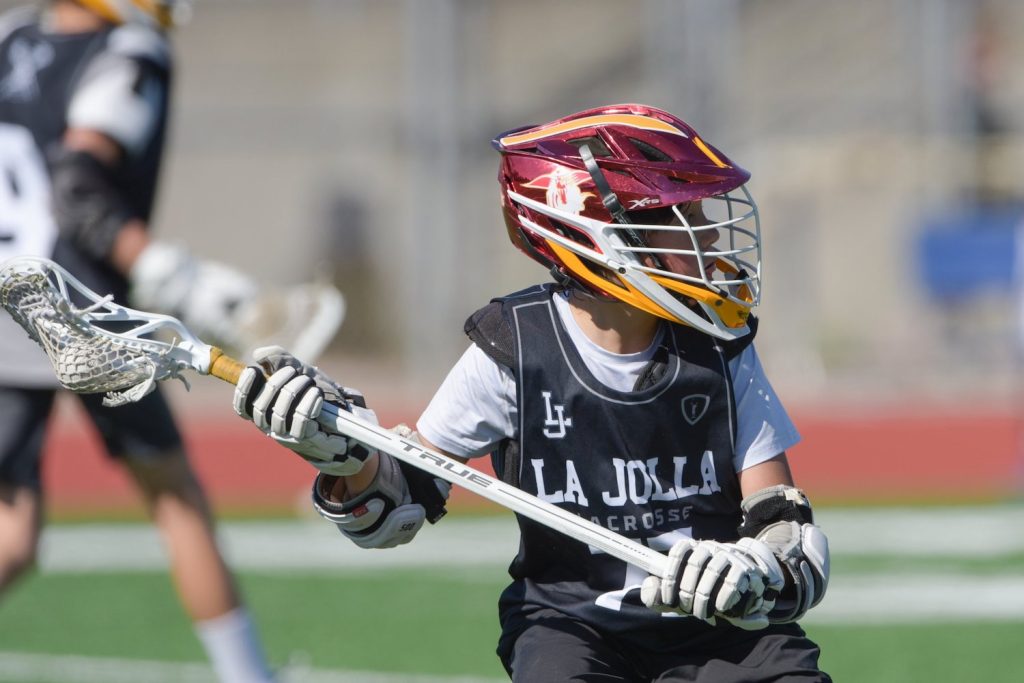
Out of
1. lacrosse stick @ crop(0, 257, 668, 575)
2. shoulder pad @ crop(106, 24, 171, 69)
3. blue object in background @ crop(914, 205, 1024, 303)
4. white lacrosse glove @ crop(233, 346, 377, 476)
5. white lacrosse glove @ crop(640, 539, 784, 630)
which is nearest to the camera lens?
white lacrosse glove @ crop(640, 539, 784, 630)

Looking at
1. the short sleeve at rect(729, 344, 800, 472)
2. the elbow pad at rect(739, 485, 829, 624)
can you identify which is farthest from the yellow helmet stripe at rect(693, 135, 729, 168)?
the elbow pad at rect(739, 485, 829, 624)

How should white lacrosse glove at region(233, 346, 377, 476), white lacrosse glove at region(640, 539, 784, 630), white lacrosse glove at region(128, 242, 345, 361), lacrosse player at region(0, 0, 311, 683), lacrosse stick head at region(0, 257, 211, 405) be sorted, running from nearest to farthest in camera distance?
1. white lacrosse glove at region(640, 539, 784, 630)
2. white lacrosse glove at region(233, 346, 377, 476)
3. lacrosse stick head at region(0, 257, 211, 405)
4. white lacrosse glove at region(128, 242, 345, 361)
5. lacrosse player at region(0, 0, 311, 683)

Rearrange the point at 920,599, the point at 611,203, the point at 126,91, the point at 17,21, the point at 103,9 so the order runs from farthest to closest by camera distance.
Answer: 1. the point at 920,599
2. the point at 17,21
3. the point at 103,9
4. the point at 126,91
5. the point at 611,203

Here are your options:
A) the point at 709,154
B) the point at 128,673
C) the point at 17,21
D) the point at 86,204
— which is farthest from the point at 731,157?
the point at 709,154

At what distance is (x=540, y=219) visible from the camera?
3021 mm

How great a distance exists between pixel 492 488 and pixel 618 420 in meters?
0.31

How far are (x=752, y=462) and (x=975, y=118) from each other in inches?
364

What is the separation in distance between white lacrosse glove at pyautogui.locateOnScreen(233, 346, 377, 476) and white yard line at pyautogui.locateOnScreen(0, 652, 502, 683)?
232 cm

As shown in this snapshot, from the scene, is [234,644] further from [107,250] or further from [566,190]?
[566,190]

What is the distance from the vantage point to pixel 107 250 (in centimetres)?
420

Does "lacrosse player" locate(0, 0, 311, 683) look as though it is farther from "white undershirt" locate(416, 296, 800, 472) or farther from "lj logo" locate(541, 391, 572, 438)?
"lj logo" locate(541, 391, 572, 438)

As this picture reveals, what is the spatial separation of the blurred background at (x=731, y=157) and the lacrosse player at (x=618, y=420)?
4102 millimetres

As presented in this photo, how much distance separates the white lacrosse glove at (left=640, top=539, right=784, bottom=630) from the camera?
2.61 metres

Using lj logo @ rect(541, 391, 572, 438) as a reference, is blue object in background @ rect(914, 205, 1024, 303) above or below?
below
